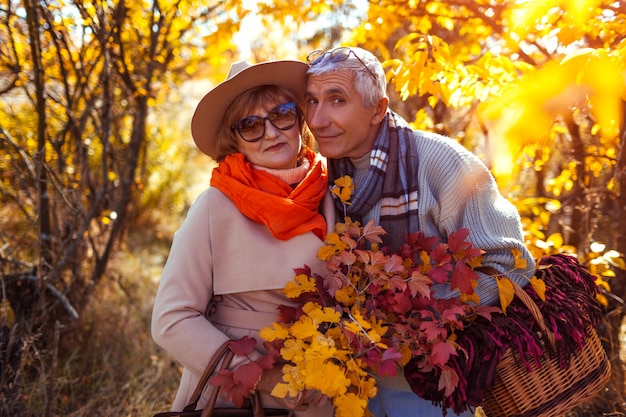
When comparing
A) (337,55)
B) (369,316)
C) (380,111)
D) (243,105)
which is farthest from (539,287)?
(243,105)

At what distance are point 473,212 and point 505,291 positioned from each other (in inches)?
12.0

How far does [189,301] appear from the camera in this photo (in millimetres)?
1872

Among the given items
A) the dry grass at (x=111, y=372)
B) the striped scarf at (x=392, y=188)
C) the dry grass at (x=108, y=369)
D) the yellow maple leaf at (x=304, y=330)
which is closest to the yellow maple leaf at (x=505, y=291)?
the striped scarf at (x=392, y=188)

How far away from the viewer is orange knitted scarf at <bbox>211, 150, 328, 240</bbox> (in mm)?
1924

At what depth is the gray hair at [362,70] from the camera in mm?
2049

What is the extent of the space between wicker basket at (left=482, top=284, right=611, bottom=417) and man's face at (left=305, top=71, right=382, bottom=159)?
0.80 meters

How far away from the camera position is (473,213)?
1.92 metres

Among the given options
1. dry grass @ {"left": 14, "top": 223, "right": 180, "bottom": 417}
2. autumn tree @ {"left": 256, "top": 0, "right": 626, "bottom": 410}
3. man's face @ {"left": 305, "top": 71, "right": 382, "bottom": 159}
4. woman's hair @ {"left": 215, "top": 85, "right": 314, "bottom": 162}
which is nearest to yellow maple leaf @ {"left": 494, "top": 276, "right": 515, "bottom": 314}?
autumn tree @ {"left": 256, "top": 0, "right": 626, "bottom": 410}

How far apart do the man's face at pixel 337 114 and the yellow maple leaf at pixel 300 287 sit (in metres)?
0.57

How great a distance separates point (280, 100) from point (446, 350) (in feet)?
3.57

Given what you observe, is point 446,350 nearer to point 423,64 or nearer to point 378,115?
point 378,115

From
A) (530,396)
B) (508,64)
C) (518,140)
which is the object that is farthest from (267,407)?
(508,64)

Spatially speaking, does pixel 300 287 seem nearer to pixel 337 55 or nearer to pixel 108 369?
pixel 337 55

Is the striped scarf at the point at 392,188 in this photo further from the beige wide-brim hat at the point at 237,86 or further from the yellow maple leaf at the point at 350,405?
the yellow maple leaf at the point at 350,405
